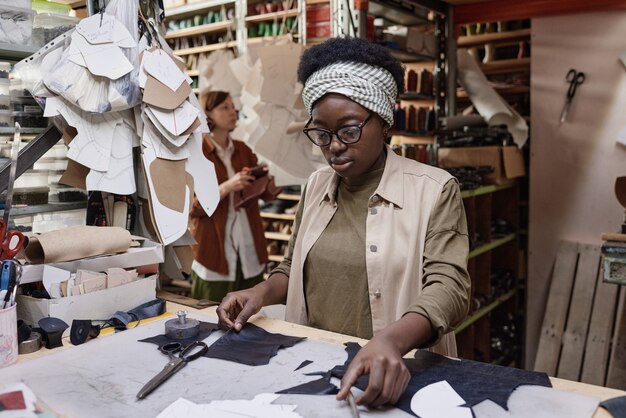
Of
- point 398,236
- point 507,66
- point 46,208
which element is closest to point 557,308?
point 507,66

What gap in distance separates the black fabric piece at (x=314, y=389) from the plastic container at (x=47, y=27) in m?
1.20

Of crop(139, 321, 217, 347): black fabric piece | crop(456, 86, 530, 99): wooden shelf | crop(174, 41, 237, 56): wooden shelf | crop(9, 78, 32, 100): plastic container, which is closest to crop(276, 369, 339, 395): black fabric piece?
crop(139, 321, 217, 347): black fabric piece

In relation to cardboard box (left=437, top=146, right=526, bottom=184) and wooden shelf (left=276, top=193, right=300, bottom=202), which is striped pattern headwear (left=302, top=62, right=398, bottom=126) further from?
wooden shelf (left=276, top=193, right=300, bottom=202)

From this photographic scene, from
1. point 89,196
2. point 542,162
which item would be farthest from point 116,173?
point 542,162

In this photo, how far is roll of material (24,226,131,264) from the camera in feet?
4.58

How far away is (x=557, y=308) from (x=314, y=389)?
3041 millimetres

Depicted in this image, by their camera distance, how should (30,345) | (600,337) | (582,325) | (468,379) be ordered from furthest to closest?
(582,325)
(600,337)
(30,345)
(468,379)

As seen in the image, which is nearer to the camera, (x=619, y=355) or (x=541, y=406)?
(x=541, y=406)

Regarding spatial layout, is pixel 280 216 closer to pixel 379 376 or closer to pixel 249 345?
pixel 249 345

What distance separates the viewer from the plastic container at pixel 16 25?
1.52 meters

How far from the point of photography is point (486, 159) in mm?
3516

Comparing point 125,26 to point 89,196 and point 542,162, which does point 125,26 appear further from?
point 542,162

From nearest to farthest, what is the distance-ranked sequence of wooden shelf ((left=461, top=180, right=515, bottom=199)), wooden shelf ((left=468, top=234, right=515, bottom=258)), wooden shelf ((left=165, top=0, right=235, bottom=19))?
wooden shelf ((left=461, top=180, right=515, bottom=199)) → wooden shelf ((left=468, top=234, right=515, bottom=258)) → wooden shelf ((left=165, top=0, right=235, bottom=19))

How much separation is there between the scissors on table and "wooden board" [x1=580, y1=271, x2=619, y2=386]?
292 centimetres
